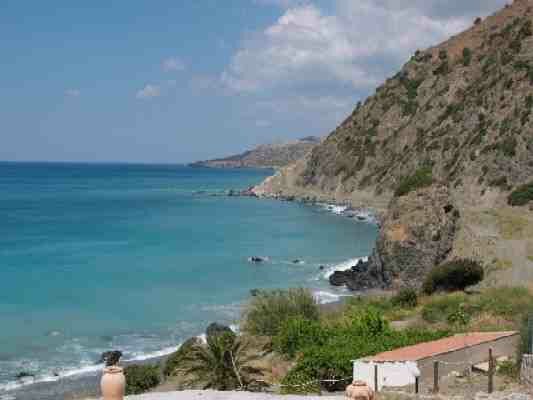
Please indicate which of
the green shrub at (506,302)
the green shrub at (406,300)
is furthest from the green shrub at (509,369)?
the green shrub at (406,300)

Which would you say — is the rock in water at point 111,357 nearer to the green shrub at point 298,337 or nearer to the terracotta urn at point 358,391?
the green shrub at point 298,337

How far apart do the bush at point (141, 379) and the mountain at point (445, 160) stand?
18.4m

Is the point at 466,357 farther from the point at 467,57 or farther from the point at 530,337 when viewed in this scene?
the point at 467,57

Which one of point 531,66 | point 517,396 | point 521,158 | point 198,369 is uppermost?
point 531,66

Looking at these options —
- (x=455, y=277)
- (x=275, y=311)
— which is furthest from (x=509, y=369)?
(x=455, y=277)

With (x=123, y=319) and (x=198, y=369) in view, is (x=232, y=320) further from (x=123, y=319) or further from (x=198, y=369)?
(x=198, y=369)

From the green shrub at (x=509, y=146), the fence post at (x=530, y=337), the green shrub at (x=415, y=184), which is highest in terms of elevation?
the green shrub at (x=509, y=146)

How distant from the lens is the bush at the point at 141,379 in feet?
73.8

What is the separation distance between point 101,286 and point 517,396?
35.3 metres

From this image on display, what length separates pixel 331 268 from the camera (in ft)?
169

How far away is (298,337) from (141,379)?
17.9ft

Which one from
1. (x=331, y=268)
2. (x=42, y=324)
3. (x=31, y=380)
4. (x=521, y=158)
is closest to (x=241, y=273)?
(x=331, y=268)

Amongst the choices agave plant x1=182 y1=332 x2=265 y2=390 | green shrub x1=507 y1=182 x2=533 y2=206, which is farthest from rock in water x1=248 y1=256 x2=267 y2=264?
agave plant x1=182 y1=332 x2=265 y2=390

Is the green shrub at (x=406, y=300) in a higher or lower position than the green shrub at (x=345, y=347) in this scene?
lower
